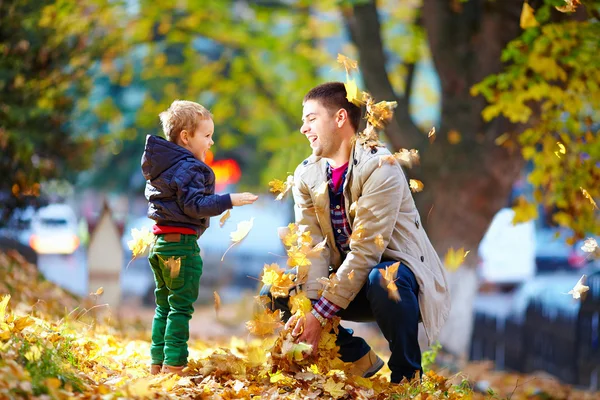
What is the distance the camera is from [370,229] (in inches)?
161

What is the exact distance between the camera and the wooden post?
9.48 metres

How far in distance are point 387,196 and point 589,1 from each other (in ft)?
11.2

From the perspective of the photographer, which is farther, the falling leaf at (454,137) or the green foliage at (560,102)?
the falling leaf at (454,137)

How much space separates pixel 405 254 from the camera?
4.21 m

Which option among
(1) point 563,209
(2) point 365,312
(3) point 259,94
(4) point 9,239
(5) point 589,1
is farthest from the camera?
(3) point 259,94

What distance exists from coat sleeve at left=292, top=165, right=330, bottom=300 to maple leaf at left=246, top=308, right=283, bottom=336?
24 cm

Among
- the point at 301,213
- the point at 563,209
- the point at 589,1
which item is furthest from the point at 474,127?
the point at 301,213

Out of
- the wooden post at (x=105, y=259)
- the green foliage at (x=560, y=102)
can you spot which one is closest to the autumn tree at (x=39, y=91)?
the wooden post at (x=105, y=259)

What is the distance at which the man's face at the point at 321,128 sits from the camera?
430 cm

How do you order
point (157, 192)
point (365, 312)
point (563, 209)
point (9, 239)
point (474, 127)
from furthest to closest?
point (9, 239), point (474, 127), point (563, 209), point (365, 312), point (157, 192)

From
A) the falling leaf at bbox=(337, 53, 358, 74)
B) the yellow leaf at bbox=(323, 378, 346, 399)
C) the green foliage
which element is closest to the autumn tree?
the green foliage

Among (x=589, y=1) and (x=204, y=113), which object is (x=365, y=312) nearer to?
(x=204, y=113)

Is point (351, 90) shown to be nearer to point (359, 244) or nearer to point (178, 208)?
point (359, 244)

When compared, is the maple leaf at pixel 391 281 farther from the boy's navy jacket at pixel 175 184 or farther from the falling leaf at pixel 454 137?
the falling leaf at pixel 454 137
